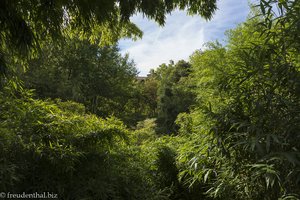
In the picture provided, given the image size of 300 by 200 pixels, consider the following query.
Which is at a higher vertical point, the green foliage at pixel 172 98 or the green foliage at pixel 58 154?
the green foliage at pixel 172 98

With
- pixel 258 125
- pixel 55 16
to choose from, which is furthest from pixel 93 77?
pixel 258 125

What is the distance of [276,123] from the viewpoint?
1901 mm

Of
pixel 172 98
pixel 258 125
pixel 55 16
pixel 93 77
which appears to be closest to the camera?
pixel 258 125

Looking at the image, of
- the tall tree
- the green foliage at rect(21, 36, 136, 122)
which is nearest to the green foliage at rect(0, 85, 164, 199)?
the tall tree

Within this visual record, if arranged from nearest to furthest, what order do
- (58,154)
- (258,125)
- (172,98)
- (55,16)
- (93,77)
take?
(258,125)
(58,154)
(55,16)
(93,77)
(172,98)

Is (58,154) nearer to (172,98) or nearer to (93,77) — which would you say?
(93,77)

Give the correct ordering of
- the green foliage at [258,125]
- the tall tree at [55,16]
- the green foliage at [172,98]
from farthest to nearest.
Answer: the green foliage at [172,98] → the tall tree at [55,16] → the green foliage at [258,125]

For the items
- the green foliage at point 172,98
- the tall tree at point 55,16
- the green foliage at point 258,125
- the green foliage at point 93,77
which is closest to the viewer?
the green foliage at point 258,125

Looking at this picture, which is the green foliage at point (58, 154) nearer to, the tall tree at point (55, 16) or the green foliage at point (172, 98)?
the tall tree at point (55, 16)

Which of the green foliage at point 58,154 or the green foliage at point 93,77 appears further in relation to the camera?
the green foliage at point 93,77

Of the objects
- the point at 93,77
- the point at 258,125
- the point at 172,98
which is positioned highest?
the point at 93,77

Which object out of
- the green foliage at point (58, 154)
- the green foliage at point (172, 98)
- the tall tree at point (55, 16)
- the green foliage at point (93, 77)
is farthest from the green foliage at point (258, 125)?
the green foliage at point (172, 98)

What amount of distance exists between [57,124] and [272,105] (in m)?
1.57

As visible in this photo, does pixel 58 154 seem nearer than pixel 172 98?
Yes
